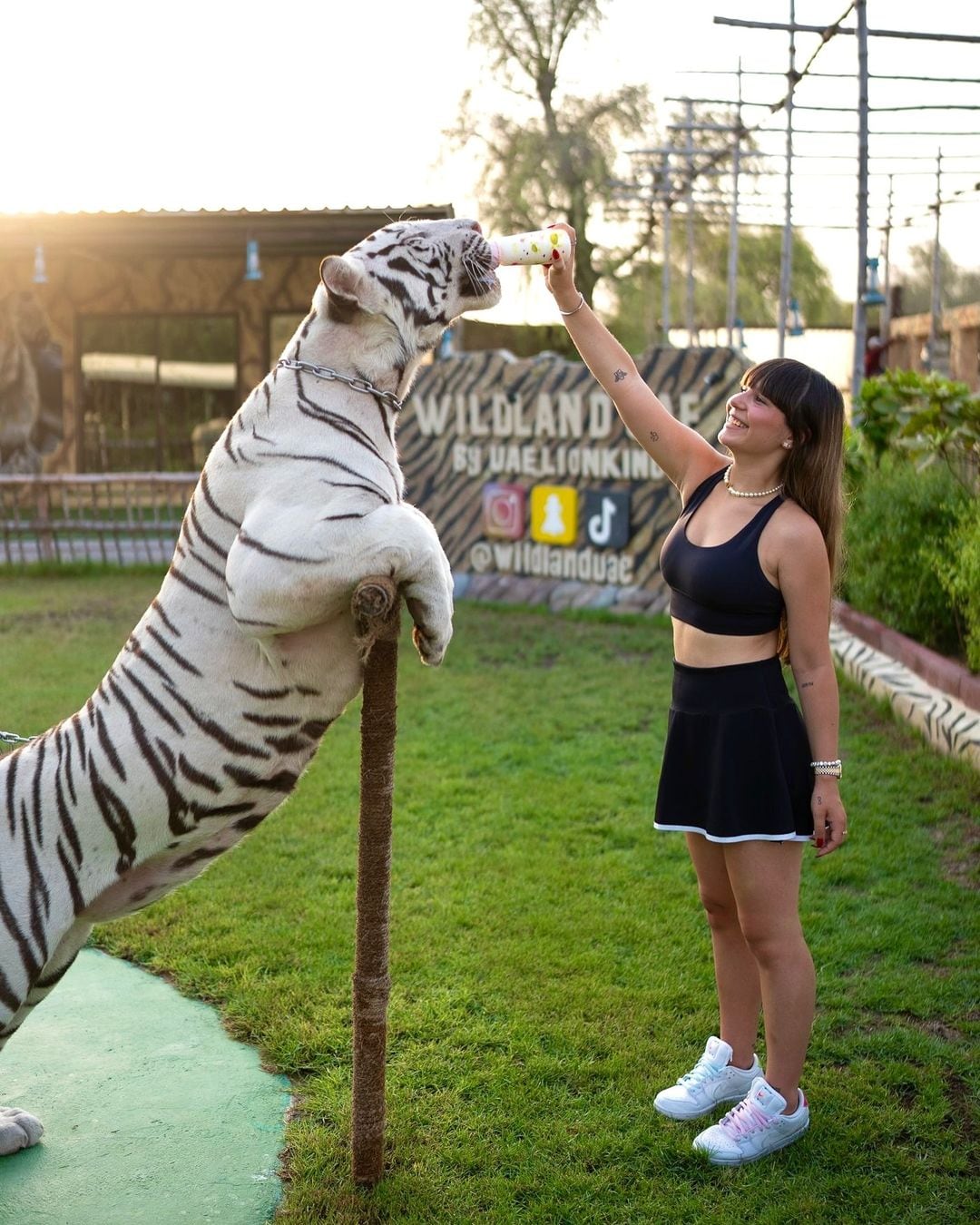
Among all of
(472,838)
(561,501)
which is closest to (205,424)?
(561,501)

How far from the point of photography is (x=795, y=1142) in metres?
3.06

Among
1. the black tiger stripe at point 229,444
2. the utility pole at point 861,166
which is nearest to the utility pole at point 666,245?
the utility pole at point 861,166

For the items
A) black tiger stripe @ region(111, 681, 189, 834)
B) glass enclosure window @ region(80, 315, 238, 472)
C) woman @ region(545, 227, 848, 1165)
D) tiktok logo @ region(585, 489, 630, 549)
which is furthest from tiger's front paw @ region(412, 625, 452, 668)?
glass enclosure window @ region(80, 315, 238, 472)

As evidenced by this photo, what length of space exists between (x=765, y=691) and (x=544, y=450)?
7379 millimetres

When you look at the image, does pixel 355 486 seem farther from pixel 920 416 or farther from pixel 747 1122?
pixel 920 416

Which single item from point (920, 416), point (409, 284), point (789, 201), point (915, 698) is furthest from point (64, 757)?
point (789, 201)

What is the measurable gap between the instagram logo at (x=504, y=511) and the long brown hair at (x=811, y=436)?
7392 millimetres

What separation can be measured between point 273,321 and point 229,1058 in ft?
42.6

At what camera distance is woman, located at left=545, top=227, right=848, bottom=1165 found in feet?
9.28

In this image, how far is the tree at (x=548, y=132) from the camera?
23.6m

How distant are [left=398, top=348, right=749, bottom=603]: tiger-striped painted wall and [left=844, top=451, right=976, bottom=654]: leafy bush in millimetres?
1762

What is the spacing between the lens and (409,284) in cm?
246

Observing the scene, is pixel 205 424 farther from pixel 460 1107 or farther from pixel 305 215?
pixel 460 1107

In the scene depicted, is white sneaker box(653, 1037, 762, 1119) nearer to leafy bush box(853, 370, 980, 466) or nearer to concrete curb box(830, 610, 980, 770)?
concrete curb box(830, 610, 980, 770)
